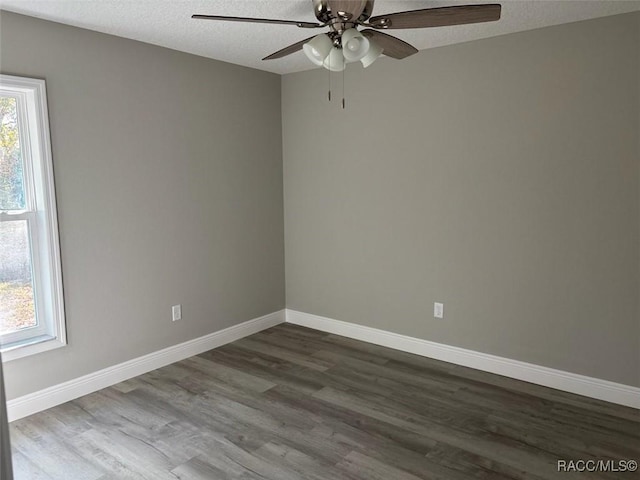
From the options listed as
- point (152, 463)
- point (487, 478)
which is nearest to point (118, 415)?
point (152, 463)

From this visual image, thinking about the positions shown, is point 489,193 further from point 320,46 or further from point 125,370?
point 125,370

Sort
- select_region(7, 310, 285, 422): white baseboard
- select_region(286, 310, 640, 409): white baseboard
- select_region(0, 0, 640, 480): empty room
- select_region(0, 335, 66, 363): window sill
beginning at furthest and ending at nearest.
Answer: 1. select_region(286, 310, 640, 409): white baseboard
2. select_region(7, 310, 285, 422): white baseboard
3. select_region(0, 335, 66, 363): window sill
4. select_region(0, 0, 640, 480): empty room

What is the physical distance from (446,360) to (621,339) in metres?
1.20

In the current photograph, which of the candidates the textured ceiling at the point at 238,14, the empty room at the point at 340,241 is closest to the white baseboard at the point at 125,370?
the empty room at the point at 340,241

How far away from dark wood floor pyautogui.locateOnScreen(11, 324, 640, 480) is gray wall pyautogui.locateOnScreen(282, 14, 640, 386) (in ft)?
1.59

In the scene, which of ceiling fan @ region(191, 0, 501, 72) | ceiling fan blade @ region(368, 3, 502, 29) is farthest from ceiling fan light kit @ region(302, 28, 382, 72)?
ceiling fan blade @ region(368, 3, 502, 29)

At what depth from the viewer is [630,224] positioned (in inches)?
111

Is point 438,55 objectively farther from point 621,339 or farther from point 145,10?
point 621,339

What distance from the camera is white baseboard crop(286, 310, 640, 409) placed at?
2971 mm

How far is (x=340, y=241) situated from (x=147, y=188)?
1688 mm

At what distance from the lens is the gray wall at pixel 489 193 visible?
287 centimetres

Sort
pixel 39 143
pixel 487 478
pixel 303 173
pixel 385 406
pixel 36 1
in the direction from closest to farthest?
pixel 487 478 → pixel 36 1 → pixel 39 143 → pixel 385 406 → pixel 303 173

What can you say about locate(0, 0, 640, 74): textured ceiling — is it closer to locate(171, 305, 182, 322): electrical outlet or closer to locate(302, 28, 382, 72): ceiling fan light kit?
locate(302, 28, 382, 72): ceiling fan light kit

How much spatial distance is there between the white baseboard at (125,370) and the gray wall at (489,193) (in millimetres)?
761
